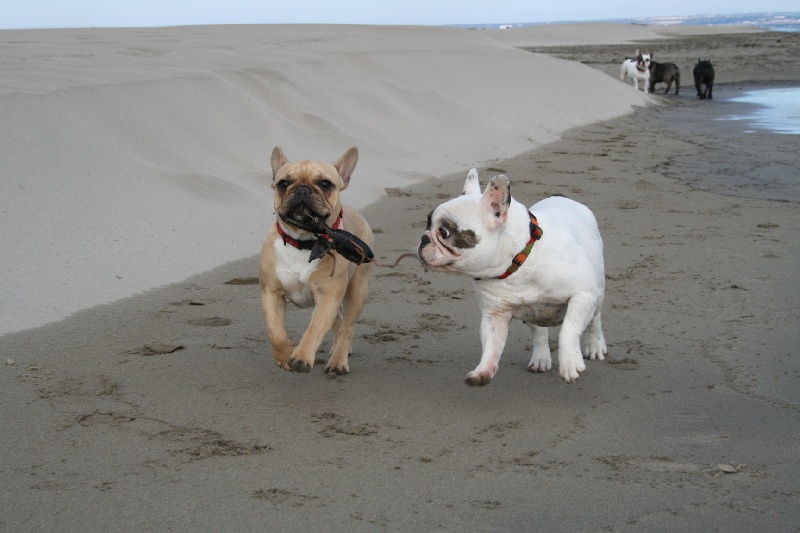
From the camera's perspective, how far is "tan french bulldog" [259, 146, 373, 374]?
5.02 m

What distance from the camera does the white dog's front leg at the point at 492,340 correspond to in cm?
462

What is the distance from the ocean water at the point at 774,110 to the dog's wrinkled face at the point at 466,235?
12.3 metres

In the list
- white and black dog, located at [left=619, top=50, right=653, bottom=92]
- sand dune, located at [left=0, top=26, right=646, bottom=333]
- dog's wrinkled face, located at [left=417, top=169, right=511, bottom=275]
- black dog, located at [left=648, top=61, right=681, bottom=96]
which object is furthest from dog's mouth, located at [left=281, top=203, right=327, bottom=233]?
black dog, located at [left=648, top=61, right=681, bottom=96]

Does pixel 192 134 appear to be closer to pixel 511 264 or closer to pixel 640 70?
pixel 511 264

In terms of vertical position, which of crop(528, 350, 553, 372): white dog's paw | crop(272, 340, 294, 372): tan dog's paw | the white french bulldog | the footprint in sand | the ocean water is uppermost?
the white french bulldog

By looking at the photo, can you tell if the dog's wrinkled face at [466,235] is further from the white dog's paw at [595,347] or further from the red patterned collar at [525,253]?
the white dog's paw at [595,347]

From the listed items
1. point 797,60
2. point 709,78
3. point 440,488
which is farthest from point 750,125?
point 797,60

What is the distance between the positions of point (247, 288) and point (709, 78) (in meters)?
18.8

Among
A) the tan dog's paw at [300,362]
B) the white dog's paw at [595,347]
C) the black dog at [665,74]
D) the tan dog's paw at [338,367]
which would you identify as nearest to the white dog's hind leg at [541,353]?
the white dog's paw at [595,347]

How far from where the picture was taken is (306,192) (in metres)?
5.09

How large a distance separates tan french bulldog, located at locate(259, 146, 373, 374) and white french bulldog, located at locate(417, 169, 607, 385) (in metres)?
0.75

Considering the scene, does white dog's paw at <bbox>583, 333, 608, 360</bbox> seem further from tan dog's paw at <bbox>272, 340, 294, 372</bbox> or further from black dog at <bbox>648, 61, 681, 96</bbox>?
black dog at <bbox>648, 61, 681, 96</bbox>

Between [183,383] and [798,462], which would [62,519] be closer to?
[183,383]

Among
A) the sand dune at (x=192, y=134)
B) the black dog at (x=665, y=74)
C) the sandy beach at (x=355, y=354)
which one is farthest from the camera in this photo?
the black dog at (x=665, y=74)
